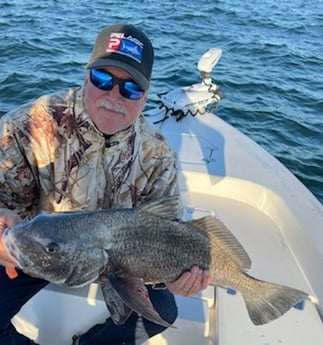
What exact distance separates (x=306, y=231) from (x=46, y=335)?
2.08 metres

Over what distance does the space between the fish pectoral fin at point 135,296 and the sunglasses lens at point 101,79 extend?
0.98 metres

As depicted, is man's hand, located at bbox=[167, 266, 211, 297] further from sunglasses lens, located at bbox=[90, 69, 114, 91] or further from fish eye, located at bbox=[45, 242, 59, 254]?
sunglasses lens, located at bbox=[90, 69, 114, 91]

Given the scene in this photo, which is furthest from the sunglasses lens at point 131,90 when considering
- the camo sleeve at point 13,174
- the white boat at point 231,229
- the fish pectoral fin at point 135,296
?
the white boat at point 231,229

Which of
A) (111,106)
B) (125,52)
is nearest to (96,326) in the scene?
(111,106)

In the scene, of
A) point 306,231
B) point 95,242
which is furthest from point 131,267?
point 306,231

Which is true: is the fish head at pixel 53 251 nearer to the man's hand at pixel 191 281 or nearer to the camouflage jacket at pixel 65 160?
the man's hand at pixel 191 281

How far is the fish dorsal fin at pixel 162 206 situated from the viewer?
2451 millimetres

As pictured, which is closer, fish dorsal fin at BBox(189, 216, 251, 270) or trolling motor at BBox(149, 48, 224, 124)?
fish dorsal fin at BBox(189, 216, 251, 270)

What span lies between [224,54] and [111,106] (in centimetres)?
892

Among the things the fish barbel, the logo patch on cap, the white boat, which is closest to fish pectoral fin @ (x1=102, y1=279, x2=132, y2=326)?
the fish barbel

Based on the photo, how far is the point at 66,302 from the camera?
3.23 metres

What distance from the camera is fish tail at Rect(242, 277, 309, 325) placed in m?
2.65

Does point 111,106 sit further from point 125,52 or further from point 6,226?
point 6,226

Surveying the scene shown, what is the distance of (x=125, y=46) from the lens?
2.68m
